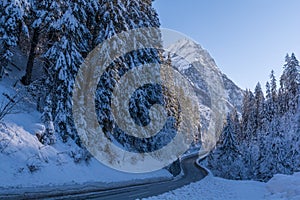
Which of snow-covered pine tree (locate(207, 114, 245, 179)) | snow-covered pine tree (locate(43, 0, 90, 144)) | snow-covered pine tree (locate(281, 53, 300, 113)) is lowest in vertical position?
snow-covered pine tree (locate(207, 114, 245, 179))

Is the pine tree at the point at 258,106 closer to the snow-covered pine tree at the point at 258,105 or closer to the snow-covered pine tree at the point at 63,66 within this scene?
the snow-covered pine tree at the point at 258,105

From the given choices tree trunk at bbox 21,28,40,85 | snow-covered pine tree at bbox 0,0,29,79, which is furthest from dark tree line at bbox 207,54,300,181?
snow-covered pine tree at bbox 0,0,29,79

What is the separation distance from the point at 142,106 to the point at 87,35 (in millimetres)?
9814

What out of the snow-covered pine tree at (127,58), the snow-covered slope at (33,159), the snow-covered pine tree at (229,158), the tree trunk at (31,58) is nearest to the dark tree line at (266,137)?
the snow-covered pine tree at (229,158)

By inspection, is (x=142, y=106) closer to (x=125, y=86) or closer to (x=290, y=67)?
(x=125, y=86)

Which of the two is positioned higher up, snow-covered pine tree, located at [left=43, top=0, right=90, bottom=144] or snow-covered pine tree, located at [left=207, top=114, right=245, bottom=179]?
snow-covered pine tree, located at [left=43, top=0, right=90, bottom=144]

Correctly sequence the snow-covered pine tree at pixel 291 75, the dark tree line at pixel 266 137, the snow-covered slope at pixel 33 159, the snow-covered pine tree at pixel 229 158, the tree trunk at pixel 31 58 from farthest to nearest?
the snow-covered pine tree at pixel 291 75 → the snow-covered pine tree at pixel 229 158 → the dark tree line at pixel 266 137 → the tree trunk at pixel 31 58 → the snow-covered slope at pixel 33 159

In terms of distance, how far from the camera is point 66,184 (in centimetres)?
A: 1608

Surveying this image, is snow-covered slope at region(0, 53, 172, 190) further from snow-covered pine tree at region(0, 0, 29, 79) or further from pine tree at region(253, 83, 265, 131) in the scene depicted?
pine tree at region(253, 83, 265, 131)

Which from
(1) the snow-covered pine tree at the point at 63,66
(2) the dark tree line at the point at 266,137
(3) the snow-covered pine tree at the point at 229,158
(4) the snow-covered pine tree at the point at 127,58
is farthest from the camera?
(3) the snow-covered pine tree at the point at 229,158

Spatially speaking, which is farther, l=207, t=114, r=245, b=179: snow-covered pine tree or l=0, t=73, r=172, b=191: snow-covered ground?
l=207, t=114, r=245, b=179: snow-covered pine tree

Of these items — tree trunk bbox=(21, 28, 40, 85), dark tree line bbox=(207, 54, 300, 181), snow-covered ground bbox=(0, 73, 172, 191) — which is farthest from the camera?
dark tree line bbox=(207, 54, 300, 181)

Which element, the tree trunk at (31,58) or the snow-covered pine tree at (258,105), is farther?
the snow-covered pine tree at (258,105)

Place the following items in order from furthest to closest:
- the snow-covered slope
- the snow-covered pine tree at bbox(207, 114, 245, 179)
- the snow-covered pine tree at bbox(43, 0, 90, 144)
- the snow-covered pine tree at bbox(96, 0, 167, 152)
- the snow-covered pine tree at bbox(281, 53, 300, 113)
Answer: the snow-covered pine tree at bbox(281, 53, 300, 113) < the snow-covered pine tree at bbox(207, 114, 245, 179) < the snow-covered pine tree at bbox(96, 0, 167, 152) < the snow-covered pine tree at bbox(43, 0, 90, 144) < the snow-covered slope
